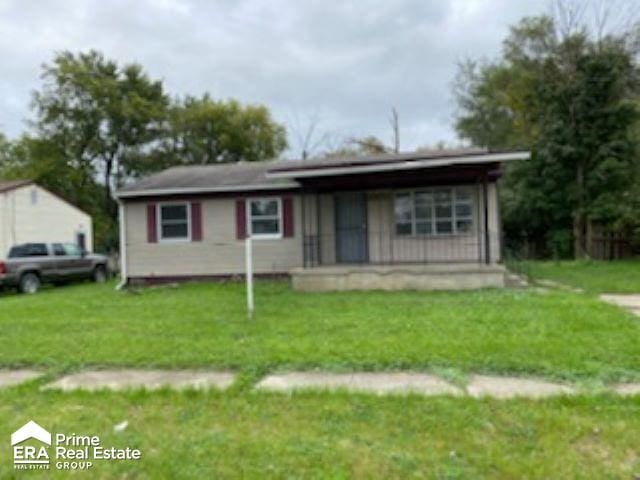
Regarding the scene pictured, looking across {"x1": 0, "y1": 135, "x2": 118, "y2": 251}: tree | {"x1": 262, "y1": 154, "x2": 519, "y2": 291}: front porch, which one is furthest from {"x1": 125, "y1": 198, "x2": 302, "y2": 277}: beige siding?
{"x1": 0, "y1": 135, "x2": 118, "y2": 251}: tree

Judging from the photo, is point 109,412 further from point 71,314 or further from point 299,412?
point 71,314

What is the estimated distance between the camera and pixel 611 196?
21.0m

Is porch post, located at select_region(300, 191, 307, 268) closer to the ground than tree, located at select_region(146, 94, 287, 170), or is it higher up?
closer to the ground

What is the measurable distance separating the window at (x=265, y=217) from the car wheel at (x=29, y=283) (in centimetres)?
711

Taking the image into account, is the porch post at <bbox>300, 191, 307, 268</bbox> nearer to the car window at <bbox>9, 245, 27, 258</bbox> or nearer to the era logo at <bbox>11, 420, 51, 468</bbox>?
the car window at <bbox>9, 245, 27, 258</bbox>

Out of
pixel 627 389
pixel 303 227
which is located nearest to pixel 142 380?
pixel 627 389

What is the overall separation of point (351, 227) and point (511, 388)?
9786mm

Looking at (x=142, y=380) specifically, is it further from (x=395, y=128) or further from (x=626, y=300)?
(x=395, y=128)

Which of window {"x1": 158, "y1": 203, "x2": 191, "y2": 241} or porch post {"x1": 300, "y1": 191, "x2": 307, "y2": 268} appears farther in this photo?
window {"x1": 158, "y1": 203, "x2": 191, "y2": 241}

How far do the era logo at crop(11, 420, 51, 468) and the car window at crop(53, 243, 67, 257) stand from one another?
49.4ft

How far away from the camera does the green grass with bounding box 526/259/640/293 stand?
40.2ft

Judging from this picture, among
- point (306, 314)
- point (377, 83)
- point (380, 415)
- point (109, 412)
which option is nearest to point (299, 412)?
point (380, 415)

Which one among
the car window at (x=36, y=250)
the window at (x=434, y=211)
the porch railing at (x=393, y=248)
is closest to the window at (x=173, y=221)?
the porch railing at (x=393, y=248)

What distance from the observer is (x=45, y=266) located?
17453 millimetres
